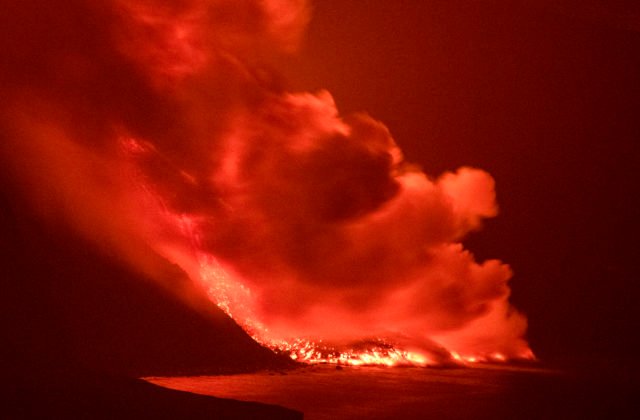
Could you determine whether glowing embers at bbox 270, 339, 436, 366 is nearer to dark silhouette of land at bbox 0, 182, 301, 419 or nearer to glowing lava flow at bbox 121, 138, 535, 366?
glowing lava flow at bbox 121, 138, 535, 366

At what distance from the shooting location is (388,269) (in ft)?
103

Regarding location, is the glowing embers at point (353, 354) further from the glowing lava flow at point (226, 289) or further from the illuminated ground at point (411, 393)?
the illuminated ground at point (411, 393)

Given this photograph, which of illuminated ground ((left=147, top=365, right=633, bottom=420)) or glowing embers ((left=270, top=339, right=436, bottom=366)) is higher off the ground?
glowing embers ((left=270, top=339, right=436, bottom=366))

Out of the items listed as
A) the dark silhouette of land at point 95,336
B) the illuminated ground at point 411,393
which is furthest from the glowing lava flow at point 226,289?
the dark silhouette of land at point 95,336

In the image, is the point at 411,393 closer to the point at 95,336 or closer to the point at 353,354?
the point at 353,354

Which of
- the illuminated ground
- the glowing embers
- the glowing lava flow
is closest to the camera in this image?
the illuminated ground

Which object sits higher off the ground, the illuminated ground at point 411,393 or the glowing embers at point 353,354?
the glowing embers at point 353,354

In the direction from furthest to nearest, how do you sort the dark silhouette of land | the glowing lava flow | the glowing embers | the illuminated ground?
the glowing embers
the glowing lava flow
the illuminated ground
the dark silhouette of land

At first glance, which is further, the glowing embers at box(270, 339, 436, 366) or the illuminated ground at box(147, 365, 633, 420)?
the glowing embers at box(270, 339, 436, 366)

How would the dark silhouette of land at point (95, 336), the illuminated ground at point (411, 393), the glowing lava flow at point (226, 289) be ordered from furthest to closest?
1. the glowing lava flow at point (226, 289)
2. the illuminated ground at point (411, 393)
3. the dark silhouette of land at point (95, 336)

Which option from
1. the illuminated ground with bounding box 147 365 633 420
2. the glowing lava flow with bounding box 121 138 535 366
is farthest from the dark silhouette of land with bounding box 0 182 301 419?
the illuminated ground with bounding box 147 365 633 420

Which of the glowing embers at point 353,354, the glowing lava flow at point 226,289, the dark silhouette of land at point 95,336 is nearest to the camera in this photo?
the dark silhouette of land at point 95,336

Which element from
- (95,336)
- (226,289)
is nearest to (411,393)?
(226,289)

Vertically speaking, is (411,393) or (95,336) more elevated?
(95,336)
